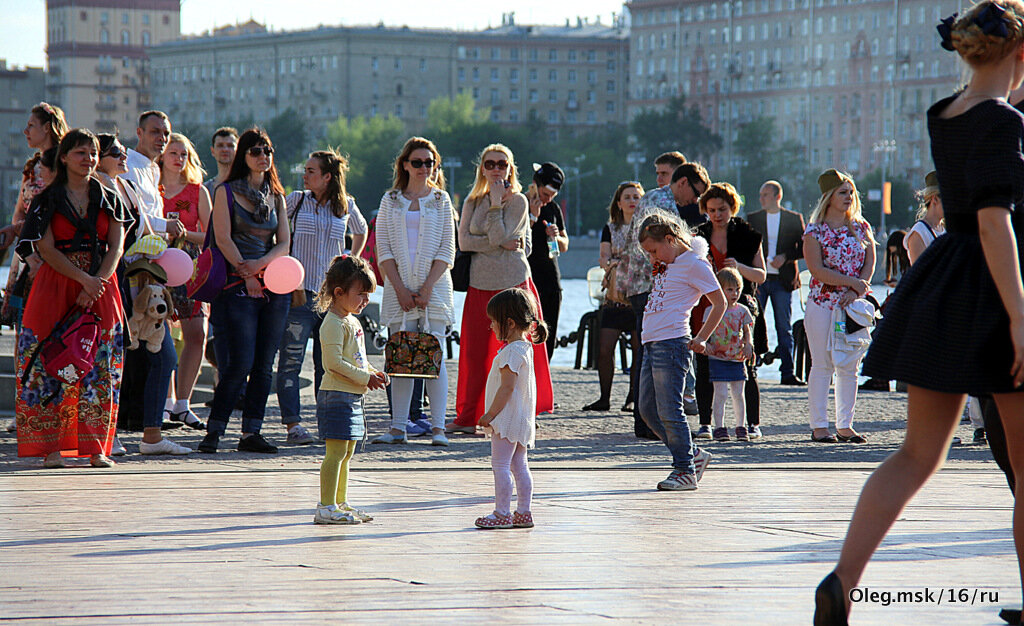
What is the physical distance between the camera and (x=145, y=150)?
9.60m

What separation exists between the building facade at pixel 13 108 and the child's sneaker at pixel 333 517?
175117 millimetres

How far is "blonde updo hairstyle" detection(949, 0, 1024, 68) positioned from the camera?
163 inches

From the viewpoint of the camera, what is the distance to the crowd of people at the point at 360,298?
21.3 feet

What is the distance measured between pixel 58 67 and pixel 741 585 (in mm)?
176026

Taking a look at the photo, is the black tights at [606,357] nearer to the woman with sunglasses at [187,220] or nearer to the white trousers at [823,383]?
the white trousers at [823,383]

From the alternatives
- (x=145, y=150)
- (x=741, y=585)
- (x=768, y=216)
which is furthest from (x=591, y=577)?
(x=768, y=216)

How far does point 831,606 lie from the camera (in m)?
4.02

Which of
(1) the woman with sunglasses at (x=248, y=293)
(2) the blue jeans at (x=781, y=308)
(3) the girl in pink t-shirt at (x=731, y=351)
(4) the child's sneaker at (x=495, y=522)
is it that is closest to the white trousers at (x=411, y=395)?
(1) the woman with sunglasses at (x=248, y=293)

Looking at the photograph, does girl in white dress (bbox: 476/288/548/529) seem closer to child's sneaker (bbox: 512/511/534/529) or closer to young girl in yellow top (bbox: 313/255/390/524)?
child's sneaker (bbox: 512/511/534/529)

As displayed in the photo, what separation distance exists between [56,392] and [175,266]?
129cm

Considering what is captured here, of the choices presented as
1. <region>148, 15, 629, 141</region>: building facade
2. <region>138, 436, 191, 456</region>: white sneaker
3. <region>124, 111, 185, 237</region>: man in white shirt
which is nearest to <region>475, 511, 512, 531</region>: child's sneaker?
<region>138, 436, 191, 456</region>: white sneaker

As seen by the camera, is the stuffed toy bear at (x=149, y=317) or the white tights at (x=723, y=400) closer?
the stuffed toy bear at (x=149, y=317)

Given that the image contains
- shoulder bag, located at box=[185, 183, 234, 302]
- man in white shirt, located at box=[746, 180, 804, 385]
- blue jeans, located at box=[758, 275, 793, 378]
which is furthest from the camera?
blue jeans, located at box=[758, 275, 793, 378]

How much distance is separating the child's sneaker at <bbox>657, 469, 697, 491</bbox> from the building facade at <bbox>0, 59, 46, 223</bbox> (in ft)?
572
